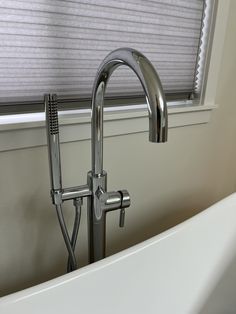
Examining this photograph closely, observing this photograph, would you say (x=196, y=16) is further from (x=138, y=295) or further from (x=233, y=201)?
(x=138, y=295)

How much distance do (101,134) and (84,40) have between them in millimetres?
307

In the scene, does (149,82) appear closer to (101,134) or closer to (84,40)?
(101,134)

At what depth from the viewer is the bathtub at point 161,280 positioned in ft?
2.18

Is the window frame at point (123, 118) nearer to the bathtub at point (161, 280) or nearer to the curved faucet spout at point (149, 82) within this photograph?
the curved faucet spout at point (149, 82)

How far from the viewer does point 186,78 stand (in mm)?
1116

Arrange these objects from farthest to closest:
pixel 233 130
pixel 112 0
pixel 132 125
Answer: pixel 233 130 → pixel 132 125 → pixel 112 0

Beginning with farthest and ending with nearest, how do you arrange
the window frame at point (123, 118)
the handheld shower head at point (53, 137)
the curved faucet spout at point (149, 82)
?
the window frame at point (123, 118), the handheld shower head at point (53, 137), the curved faucet spout at point (149, 82)

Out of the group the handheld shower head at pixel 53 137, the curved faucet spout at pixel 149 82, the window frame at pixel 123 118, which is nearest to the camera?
the curved faucet spout at pixel 149 82

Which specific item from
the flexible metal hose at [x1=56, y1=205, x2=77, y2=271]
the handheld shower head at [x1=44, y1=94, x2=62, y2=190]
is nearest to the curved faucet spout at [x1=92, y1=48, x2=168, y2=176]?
the handheld shower head at [x1=44, y1=94, x2=62, y2=190]

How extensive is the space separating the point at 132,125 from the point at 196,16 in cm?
47

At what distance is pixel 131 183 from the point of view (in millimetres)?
1042

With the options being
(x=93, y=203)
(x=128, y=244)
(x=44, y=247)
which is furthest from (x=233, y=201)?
(x=44, y=247)

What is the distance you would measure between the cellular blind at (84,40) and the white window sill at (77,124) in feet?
0.21

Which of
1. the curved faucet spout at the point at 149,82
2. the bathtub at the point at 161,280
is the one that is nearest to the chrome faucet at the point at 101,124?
the curved faucet spout at the point at 149,82
